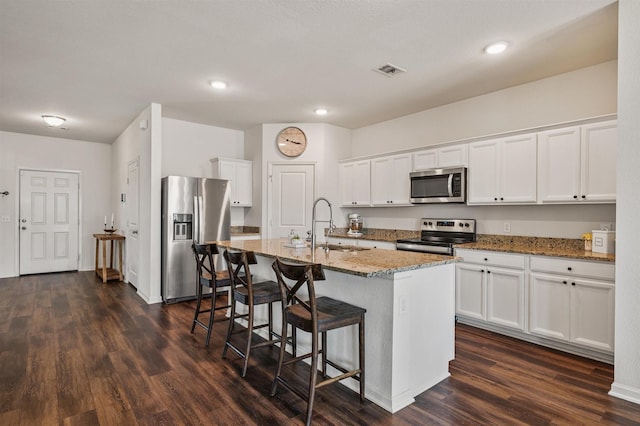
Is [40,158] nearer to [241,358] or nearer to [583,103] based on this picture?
[241,358]

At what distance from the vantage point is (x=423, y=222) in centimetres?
473

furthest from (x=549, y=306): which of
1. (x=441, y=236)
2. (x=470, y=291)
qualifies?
(x=441, y=236)

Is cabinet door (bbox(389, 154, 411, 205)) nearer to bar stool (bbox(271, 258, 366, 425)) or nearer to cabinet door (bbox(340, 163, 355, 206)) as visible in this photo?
cabinet door (bbox(340, 163, 355, 206))

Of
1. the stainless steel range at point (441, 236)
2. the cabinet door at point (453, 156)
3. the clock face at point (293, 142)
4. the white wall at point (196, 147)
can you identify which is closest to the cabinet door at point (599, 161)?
the cabinet door at point (453, 156)

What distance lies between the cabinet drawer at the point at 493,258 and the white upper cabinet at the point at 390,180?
1.26 meters

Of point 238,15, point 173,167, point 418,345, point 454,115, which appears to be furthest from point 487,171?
point 173,167

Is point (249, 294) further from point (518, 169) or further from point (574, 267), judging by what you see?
point (518, 169)

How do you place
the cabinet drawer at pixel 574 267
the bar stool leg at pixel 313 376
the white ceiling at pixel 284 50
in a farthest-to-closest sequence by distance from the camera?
the cabinet drawer at pixel 574 267 → the white ceiling at pixel 284 50 → the bar stool leg at pixel 313 376

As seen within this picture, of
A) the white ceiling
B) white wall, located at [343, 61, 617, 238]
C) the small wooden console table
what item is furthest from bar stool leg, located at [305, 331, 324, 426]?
the small wooden console table

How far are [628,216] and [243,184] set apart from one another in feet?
15.8

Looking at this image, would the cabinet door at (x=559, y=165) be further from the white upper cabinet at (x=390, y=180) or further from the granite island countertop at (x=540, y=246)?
the white upper cabinet at (x=390, y=180)

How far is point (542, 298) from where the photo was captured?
3148mm

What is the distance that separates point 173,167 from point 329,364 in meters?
4.36

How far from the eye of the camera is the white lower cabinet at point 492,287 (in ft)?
10.9
